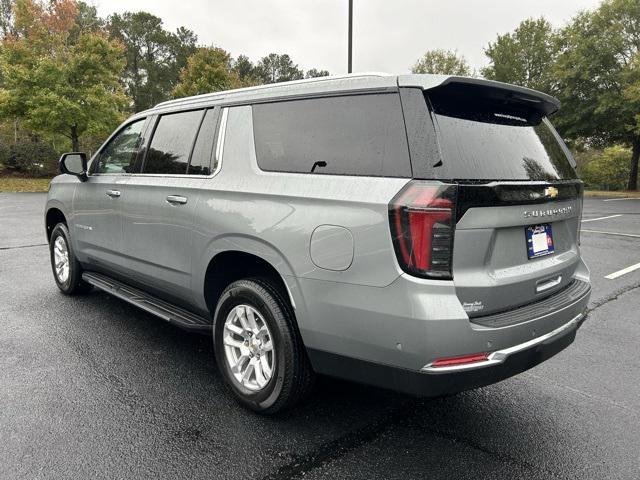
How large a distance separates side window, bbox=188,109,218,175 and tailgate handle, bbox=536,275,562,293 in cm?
211

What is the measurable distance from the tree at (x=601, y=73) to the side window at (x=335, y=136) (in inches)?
1192

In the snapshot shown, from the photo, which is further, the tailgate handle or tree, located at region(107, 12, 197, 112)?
tree, located at region(107, 12, 197, 112)

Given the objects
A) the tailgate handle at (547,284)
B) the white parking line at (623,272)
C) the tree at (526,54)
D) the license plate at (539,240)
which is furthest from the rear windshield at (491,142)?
the tree at (526,54)

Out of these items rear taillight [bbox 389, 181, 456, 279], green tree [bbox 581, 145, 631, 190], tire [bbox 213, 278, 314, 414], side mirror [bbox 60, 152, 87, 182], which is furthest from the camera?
green tree [bbox 581, 145, 631, 190]

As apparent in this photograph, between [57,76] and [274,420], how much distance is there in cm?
2406

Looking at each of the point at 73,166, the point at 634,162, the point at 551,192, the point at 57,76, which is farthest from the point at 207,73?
the point at 551,192

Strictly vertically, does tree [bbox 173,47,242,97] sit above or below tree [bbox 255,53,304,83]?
below

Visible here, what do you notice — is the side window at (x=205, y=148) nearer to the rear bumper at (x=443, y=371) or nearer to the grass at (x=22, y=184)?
the rear bumper at (x=443, y=371)

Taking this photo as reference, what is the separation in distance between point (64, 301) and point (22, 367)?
1716 mm

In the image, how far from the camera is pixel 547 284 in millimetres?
2604

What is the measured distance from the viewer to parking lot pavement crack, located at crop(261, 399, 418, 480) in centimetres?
228

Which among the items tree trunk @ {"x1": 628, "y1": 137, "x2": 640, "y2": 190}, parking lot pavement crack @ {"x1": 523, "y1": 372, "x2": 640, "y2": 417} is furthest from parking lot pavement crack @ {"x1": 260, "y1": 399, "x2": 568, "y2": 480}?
tree trunk @ {"x1": 628, "y1": 137, "x2": 640, "y2": 190}

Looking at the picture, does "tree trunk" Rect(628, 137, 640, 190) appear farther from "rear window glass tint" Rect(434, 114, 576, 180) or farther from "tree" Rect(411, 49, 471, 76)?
"rear window glass tint" Rect(434, 114, 576, 180)

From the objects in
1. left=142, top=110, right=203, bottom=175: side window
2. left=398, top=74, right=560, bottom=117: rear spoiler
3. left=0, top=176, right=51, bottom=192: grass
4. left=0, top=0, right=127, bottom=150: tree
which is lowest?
left=0, top=176, right=51, bottom=192: grass
